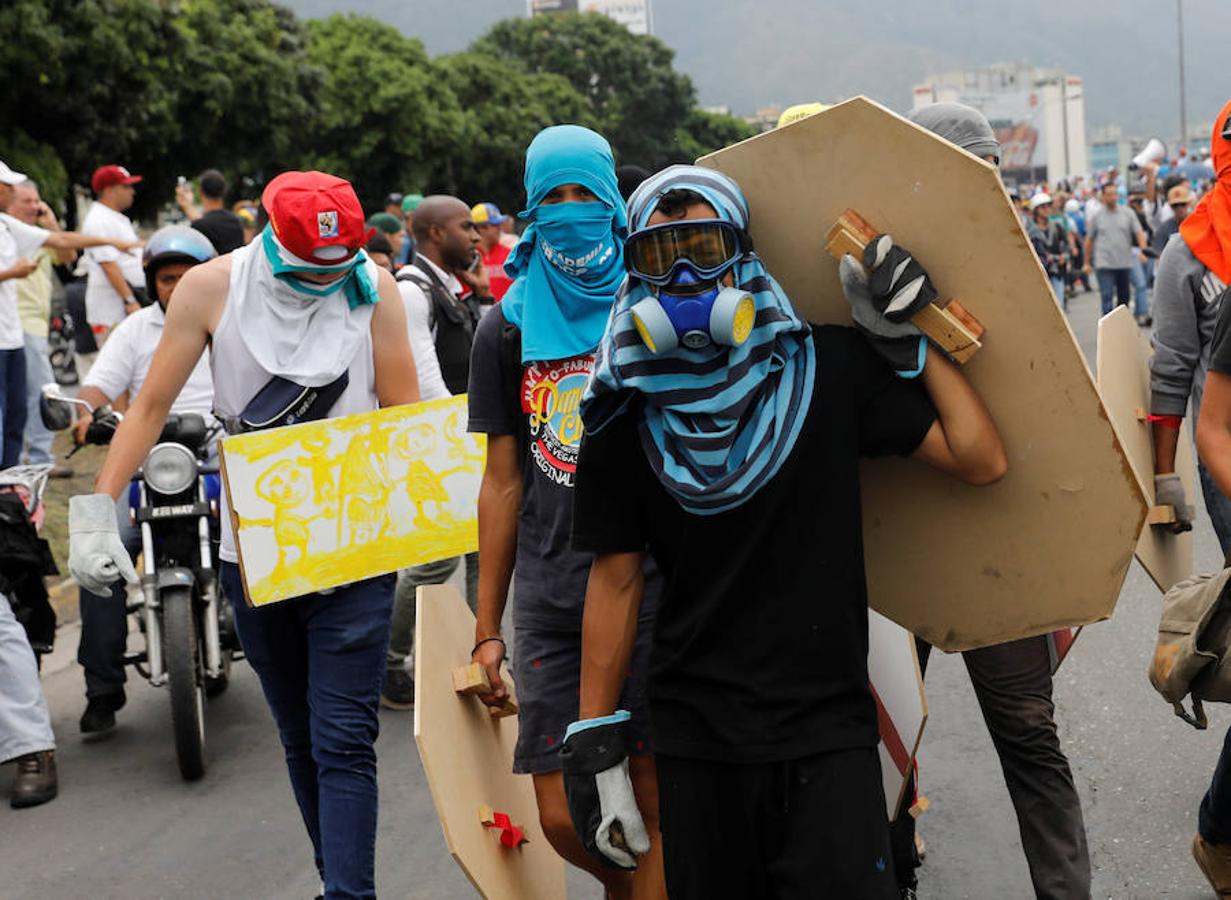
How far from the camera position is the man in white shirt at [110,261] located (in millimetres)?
10820

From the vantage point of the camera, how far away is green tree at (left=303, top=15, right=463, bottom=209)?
50.2 m

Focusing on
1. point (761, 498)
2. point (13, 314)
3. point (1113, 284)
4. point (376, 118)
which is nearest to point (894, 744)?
point (761, 498)

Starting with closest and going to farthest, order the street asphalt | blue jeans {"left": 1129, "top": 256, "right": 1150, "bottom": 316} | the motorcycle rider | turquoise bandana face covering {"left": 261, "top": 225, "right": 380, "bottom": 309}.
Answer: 1. turquoise bandana face covering {"left": 261, "top": 225, "right": 380, "bottom": 309}
2. the street asphalt
3. the motorcycle rider
4. blue jeans {"left": 1129, "top": 256, "right": 1150, "bottom": 316}

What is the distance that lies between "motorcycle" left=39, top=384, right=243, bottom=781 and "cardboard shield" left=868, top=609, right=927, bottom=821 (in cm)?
304

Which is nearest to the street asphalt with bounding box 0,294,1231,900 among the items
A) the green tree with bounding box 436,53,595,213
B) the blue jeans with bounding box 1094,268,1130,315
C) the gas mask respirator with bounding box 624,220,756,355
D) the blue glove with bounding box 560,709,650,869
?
the blue glove with bounding box 560,709,650,869

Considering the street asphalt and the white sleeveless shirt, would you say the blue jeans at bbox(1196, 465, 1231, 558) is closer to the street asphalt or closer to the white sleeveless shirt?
the street asphalt

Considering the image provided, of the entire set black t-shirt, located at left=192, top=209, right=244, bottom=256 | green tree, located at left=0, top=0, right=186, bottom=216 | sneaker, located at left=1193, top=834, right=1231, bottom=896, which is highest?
green tree, located at left=0, top=0, right=186, bottom=216

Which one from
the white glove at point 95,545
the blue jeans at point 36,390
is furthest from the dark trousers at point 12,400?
the white glove at point 95,545

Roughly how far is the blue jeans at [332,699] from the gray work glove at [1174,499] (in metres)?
2.01

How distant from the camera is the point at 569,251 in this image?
344 cm

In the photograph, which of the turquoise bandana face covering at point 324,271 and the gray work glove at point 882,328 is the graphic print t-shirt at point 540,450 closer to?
the turquoise bandana face covering at point 324,271

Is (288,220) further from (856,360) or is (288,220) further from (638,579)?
(856,360)

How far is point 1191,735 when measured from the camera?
17.4ft

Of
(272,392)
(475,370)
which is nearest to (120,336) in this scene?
(272,392)
